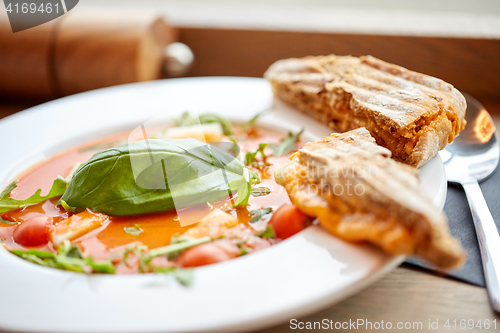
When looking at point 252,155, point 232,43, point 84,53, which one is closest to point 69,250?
point 252,155

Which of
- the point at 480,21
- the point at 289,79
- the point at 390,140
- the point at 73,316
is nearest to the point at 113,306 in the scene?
the point at 73,316

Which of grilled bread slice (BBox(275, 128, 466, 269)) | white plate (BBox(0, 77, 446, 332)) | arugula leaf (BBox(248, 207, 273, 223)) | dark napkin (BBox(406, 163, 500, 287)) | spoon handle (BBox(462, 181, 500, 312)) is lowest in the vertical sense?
dark napkin (BBox(406, 163, 500, 287))

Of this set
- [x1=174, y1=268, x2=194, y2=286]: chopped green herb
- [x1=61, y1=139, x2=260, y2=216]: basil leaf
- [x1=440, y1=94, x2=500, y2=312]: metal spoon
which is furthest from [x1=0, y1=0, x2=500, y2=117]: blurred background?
[x1=174, y1=268, x2=194, y2=286]: chopped green herb

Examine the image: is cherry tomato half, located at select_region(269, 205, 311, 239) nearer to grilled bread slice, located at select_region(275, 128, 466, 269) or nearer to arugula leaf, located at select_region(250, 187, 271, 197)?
grilled bread slice, located at select_region(275, 128, 466, 269)

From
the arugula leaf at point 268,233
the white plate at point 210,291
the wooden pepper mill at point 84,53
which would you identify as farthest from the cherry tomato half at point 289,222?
the wooden pepper mill at point 84,53

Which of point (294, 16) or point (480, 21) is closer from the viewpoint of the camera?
point (480, 21)

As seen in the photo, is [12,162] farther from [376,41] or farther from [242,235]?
[376,41]
